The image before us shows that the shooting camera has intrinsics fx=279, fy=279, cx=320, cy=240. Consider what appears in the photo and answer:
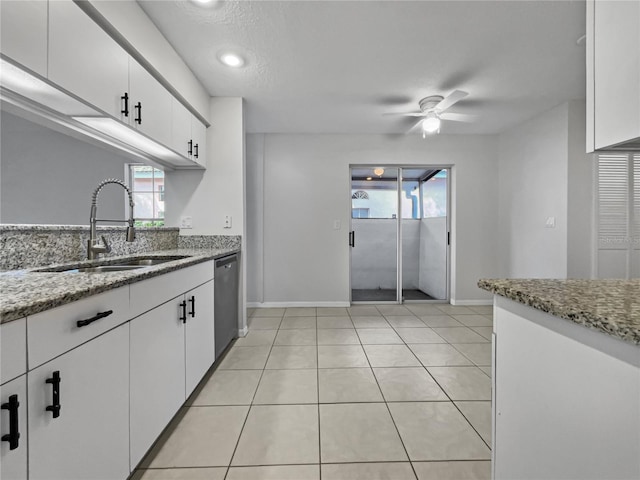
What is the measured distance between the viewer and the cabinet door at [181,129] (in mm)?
2249

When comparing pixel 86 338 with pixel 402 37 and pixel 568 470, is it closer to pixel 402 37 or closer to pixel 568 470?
pixel 568 470

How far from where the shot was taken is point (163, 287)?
1403 millimetres

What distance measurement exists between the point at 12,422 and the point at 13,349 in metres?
0.16

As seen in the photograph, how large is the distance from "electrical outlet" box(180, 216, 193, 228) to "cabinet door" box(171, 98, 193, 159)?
692mm

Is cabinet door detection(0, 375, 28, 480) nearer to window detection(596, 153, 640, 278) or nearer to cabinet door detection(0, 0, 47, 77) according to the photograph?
cabinet door detection(0, 0, 47, 77)

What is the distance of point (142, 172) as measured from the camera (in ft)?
8.63

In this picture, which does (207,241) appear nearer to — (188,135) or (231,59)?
(188,135)

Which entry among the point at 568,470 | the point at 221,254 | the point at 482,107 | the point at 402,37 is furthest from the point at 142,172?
the point at 482,107

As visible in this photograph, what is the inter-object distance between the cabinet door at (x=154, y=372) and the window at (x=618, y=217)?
4.10 metres

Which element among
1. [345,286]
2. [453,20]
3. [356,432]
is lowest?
[356,432]

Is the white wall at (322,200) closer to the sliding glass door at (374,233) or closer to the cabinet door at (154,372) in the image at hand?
the sliding glass door at (374,233)

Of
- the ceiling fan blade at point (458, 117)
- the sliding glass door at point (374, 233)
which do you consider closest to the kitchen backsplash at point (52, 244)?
the sliding glass door at point (374, 233)

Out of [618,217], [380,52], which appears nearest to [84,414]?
[380,52]

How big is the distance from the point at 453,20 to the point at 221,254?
2.42 m
